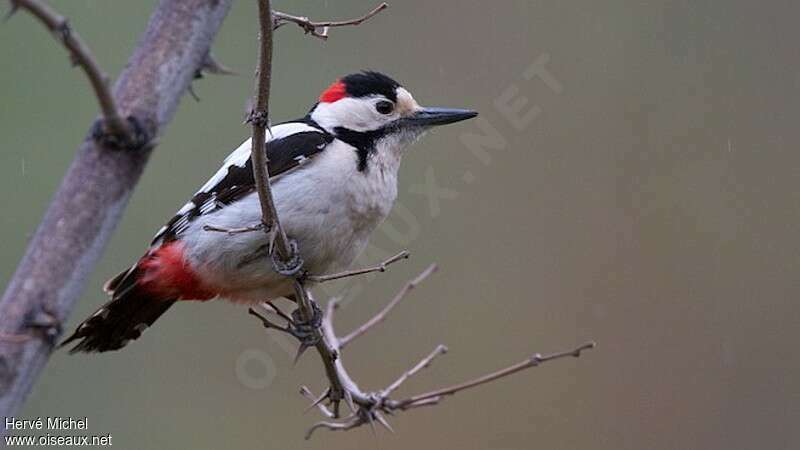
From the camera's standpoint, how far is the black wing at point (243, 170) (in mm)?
3225

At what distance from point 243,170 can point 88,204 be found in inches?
75.0

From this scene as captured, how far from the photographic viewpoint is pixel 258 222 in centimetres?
314

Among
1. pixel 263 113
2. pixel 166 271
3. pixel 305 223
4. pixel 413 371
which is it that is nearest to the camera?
pixel 263 113

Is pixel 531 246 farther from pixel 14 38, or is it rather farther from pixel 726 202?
pixel 14 38

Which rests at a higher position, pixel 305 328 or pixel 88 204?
pixel 88 204

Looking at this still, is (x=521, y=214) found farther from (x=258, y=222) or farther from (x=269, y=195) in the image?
(x=269, y=195)

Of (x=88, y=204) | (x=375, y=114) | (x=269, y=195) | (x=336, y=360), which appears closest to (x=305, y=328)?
(x=336, y=360)

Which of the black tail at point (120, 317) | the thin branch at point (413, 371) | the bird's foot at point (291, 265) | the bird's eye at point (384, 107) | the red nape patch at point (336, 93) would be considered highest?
the red nape patch at point (336, 93)

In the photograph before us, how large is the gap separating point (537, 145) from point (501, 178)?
32 cm

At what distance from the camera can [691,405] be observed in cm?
507

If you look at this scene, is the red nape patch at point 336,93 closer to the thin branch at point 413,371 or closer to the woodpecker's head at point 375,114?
the woodpecker's head at point 375,114

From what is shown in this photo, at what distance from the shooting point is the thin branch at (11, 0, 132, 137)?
1331mm

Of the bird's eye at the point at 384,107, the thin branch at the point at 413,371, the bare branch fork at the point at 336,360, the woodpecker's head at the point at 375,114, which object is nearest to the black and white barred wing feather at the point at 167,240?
the woodpecker's head at the point at 375,114

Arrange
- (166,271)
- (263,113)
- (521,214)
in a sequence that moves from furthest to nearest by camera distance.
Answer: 1. (521,214)
2. (166,271)
3. (263,113)
